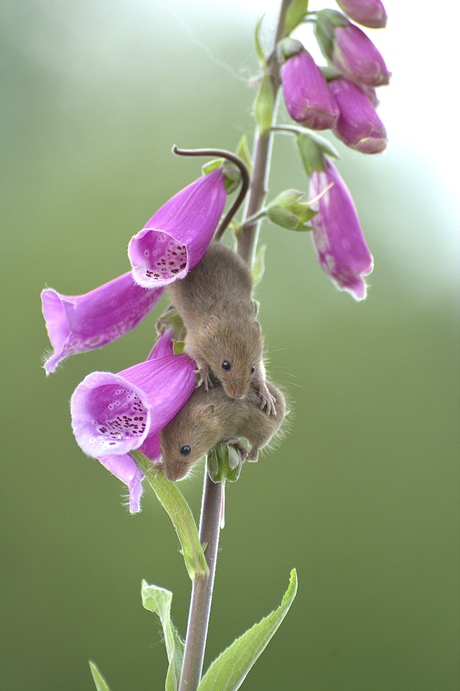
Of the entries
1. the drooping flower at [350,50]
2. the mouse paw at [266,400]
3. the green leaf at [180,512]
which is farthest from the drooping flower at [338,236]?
the green leaf at [180,512]

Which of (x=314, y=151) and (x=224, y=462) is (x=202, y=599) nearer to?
(x=224, y=462)

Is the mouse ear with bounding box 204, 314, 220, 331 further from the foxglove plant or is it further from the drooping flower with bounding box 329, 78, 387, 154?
the drooping flower with bounding box 329, 78, 387, 154

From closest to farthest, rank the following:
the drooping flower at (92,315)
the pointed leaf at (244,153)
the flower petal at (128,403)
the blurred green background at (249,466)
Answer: the flower petal at (128,403) → the drooping flower at (92,315) → the pointed leaf at (244,153) → the blurred green background at (249,466)

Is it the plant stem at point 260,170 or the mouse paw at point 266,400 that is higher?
the plant stem at point 260,170

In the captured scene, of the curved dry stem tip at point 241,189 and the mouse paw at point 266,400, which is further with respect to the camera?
the curved dry stem tip at point 241,189

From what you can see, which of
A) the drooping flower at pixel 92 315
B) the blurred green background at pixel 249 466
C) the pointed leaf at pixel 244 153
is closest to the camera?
the drooping flower at pixel 92 315

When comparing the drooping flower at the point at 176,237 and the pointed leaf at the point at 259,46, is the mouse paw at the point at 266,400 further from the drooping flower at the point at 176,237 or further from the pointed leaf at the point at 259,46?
the pointed leaf at the point at 259,46
